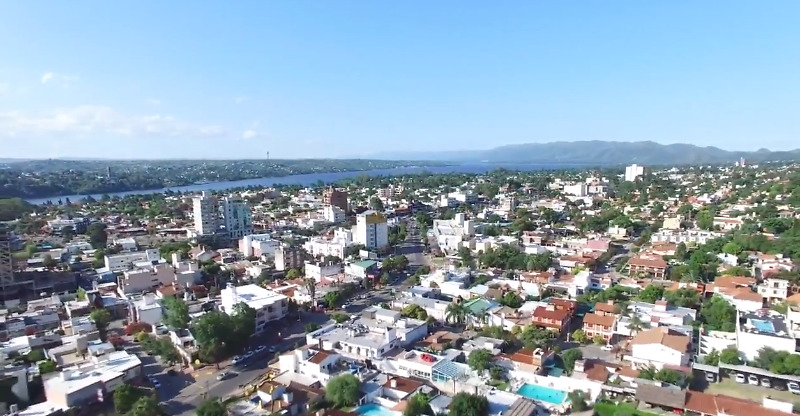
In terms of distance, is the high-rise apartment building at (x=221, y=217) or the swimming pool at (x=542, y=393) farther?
the high-rise apartment building at (x=221, y=217)

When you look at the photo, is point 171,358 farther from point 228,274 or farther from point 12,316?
point 228,274

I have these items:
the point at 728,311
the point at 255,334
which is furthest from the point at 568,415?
the point at 255,334

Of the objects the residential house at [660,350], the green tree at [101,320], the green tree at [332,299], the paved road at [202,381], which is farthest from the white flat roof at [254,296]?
the residential house at [660,350]

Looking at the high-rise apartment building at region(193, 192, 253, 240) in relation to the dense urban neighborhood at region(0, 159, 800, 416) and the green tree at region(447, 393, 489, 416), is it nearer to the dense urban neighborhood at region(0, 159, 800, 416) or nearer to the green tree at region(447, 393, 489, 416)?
the dense urban neighborhood at region(0, 159, 800, 416)

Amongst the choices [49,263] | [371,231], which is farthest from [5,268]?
[371,231]

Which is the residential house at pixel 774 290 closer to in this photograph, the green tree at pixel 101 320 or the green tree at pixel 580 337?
the green tree at pixel 580 337

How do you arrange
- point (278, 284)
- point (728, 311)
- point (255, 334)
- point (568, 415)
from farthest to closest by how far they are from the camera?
1. point (278, 284)
2. point (255, 334)
3. point (728, 311)
4. point (568, 415)

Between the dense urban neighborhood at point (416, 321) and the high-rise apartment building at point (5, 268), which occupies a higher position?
the high-rise apartment building at point (5, 268)
